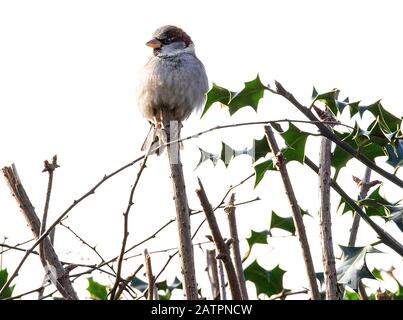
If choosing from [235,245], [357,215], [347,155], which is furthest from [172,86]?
[235,245]

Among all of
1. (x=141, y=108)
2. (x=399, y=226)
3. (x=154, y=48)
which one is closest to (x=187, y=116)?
(x=141, y=108)

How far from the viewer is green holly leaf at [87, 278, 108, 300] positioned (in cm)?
255

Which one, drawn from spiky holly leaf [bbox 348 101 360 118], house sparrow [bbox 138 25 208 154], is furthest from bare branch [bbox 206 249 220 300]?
house sparrow [bbox 138 25 208 154]

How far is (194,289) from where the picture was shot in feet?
6.03

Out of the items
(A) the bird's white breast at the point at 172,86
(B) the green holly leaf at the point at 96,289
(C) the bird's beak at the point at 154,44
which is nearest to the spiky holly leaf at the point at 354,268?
(B) the green holly leaf at the point at 96,289

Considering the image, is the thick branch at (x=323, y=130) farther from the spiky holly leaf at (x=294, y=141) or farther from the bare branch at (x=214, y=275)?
the bare branch at (x=214, y=275)

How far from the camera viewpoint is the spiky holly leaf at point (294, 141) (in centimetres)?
198

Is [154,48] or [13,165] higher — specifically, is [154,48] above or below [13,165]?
above

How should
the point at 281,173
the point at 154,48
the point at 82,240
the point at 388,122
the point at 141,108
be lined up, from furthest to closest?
the point at 154,48 < the point at 141,108 < the point at 82,240 < the point at 388,122 < the point at 281,173

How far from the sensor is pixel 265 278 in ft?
7.39

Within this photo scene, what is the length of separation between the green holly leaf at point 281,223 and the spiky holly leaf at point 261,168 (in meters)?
0.19

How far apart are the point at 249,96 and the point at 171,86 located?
1.87m
